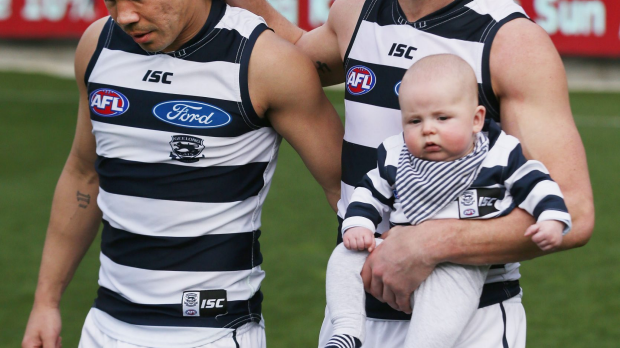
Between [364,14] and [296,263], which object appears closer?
[364,14]

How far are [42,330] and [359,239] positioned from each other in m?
1.38

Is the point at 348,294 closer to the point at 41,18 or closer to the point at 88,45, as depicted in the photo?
the point at 88,45

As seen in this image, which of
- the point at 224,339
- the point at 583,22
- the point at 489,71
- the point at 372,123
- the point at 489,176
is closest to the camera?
the point at 489,176

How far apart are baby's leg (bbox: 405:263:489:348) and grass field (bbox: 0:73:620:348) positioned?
3126 millimetres

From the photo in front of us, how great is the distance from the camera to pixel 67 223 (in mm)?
3158

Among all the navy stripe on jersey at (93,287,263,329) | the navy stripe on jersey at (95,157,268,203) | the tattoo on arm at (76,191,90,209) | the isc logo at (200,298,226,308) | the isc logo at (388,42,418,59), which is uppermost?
the isc logo at (388,42,418,59)

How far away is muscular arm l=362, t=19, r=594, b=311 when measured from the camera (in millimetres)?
2340

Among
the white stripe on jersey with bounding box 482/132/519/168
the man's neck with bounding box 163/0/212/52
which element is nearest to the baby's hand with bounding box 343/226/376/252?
the white stripe on jersey with bounding box 482/132/519/168

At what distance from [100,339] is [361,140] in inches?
45.4

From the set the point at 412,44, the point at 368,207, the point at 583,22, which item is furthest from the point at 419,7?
the point at 583,22

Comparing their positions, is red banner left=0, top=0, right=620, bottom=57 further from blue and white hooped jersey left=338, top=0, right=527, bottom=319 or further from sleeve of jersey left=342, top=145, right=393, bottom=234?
sleeve of jersey left=342, top=145, right=393, bottom=234

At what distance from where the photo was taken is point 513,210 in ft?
7.66

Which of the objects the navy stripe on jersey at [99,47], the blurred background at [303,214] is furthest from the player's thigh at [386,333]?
the blurred background at [303,214]

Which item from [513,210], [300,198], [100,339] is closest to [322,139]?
[513,210]
